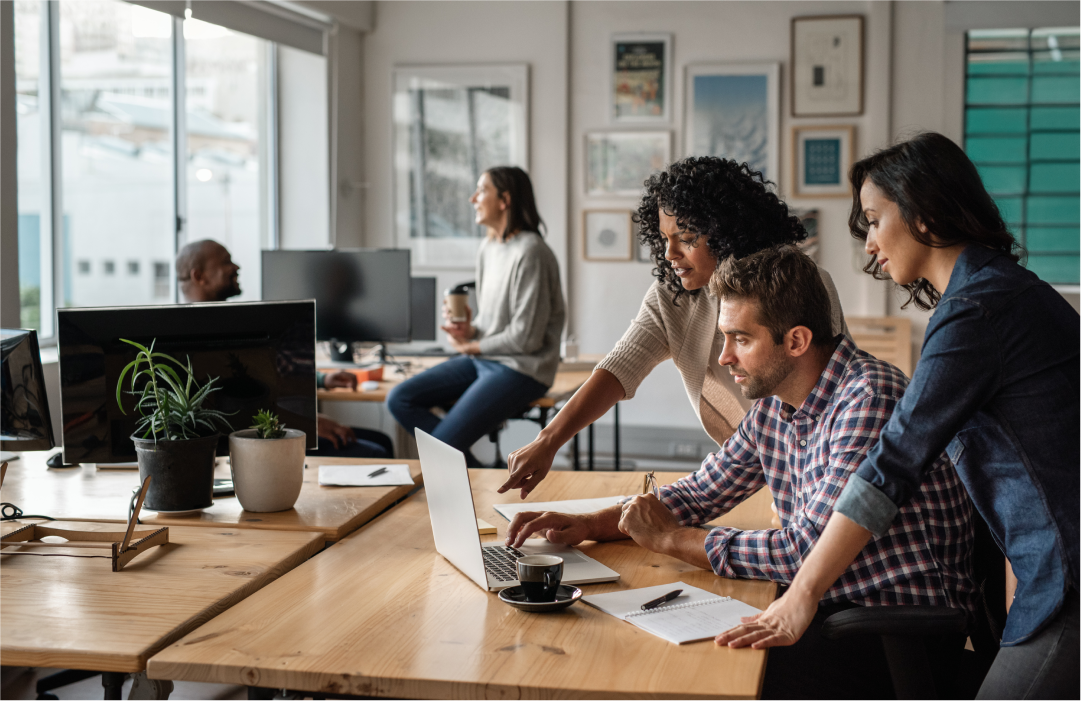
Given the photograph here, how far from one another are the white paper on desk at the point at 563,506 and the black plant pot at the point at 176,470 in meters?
0.57

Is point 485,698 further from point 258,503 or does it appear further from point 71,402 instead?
point 71,402

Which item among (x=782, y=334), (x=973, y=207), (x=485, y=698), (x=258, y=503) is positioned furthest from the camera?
(x=258, y=503)

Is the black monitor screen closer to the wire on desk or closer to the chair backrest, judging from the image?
the wire on desk

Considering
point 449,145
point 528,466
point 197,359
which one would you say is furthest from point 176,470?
point 449,145

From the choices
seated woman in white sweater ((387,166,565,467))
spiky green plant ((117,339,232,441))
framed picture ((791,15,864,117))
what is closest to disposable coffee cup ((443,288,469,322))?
seated woman in white sweater ((387,166,565,467))

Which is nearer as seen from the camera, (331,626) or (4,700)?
(331,626)

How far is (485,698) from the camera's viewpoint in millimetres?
1094

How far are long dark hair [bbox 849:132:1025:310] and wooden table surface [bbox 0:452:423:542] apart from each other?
1.10 meters

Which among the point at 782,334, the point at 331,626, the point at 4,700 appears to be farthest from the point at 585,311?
the point at 331,626

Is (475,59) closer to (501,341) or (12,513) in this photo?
(501,341)

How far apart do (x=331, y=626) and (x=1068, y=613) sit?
39.4 inches

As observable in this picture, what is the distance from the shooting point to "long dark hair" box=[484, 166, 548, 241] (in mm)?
3916

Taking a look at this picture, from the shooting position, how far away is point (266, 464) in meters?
1.80

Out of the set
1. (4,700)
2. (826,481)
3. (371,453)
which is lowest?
(4,700)
